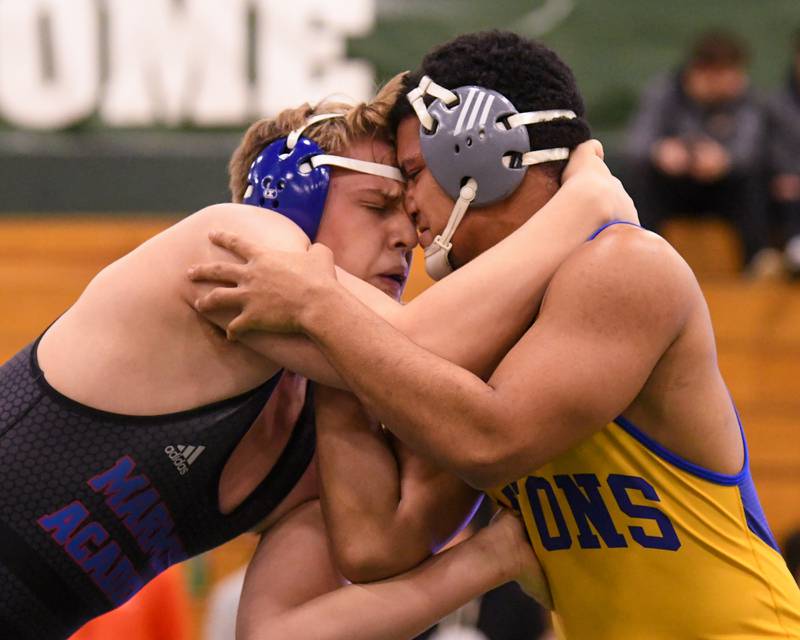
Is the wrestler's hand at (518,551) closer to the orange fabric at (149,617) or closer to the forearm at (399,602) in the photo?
the forearm at (399,602)

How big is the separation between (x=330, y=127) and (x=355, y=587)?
1017 millimetres

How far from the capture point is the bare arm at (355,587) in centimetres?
294

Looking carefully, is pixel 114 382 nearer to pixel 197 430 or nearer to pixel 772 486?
pixel 197 430

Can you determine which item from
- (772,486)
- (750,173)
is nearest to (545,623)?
(772,486)

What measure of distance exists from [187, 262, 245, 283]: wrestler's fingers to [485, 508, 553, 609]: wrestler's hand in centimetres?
83

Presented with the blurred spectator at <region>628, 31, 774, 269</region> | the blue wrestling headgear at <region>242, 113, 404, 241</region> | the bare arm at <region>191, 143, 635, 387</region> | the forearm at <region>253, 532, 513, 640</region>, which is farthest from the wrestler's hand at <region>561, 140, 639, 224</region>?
the blurred spectator at <region>628, 31, 774, 269</region>

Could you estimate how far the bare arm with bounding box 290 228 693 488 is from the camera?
2.60m

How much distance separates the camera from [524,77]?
9.52 feet

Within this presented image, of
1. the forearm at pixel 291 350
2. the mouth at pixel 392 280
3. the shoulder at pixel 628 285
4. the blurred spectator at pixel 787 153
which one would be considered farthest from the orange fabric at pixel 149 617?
the blurred spectator at pixel 787 153

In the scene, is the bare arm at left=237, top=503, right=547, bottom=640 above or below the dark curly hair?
below

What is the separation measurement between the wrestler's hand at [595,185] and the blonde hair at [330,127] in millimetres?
472

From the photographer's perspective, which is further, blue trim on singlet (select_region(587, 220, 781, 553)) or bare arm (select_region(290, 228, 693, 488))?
blue trim on singlet (select_region(587, 220, 781, 553))

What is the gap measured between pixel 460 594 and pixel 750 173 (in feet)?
16.0

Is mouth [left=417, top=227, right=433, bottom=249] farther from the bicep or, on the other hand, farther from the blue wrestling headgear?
the bicep
